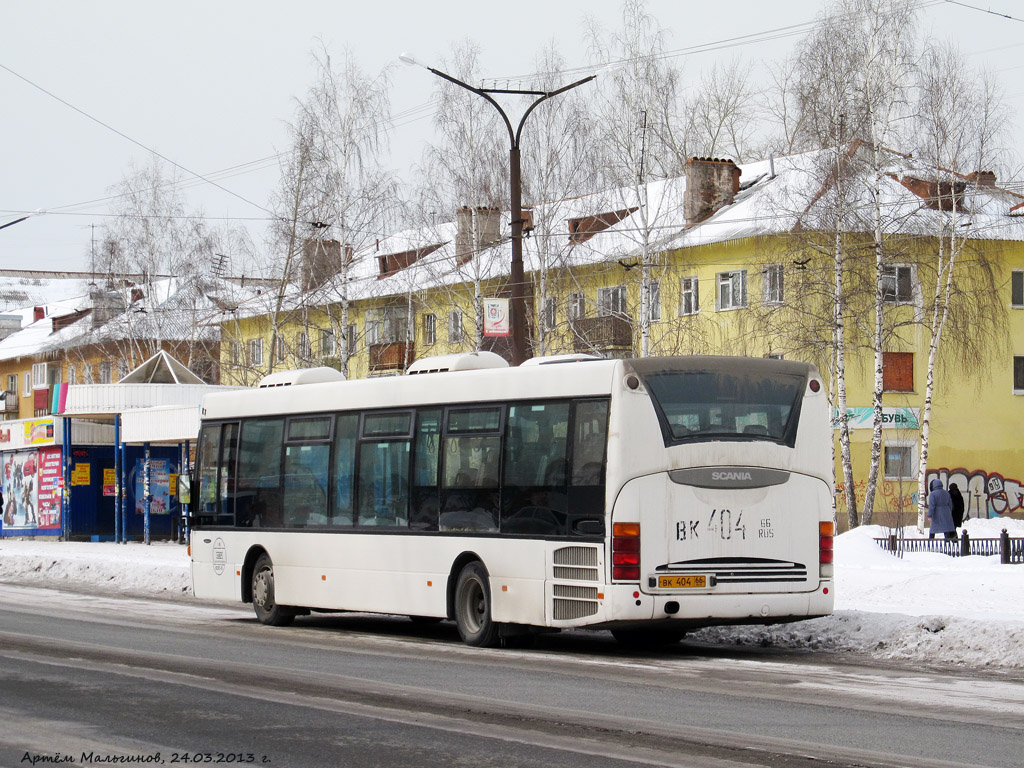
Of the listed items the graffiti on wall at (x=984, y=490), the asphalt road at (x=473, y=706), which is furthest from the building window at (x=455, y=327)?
the asphalt road at (x=473, y=706)

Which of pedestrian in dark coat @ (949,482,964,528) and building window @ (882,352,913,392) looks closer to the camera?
pedestrian in dark coat @ (949,482,964,528)

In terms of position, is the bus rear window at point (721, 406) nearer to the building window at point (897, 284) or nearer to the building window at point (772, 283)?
the building window at point (897, 284)

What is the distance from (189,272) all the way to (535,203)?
20.8 metres

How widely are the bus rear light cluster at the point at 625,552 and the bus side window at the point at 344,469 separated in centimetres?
411

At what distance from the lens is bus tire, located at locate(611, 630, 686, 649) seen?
15.5 metres

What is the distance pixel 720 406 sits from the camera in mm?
13922

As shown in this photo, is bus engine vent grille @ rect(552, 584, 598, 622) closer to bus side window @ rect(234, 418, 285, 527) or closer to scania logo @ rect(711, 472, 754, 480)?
scania logo @ rect(711, 472, 754, 480)

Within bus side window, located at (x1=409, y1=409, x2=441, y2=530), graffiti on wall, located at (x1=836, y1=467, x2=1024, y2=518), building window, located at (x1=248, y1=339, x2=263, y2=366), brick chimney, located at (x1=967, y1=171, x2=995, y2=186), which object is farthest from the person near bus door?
building window, located at (x1=248, y1=339, x2=263, y2=366)

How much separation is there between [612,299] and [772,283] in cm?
563

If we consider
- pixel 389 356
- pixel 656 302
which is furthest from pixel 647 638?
pixel 389 356

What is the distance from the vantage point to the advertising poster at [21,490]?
1642 inches

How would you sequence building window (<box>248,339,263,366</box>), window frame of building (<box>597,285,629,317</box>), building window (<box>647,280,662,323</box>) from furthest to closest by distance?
building window (<box>248,339,263,366</box>)
building window (<box>647,280,662,323</box>)
window frame of building (<box>597,285,629,317</box>)

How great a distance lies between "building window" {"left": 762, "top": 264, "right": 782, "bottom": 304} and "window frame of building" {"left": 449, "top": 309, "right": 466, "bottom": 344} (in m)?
10.3

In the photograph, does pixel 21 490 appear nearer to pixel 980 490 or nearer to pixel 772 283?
pixel 772 283
